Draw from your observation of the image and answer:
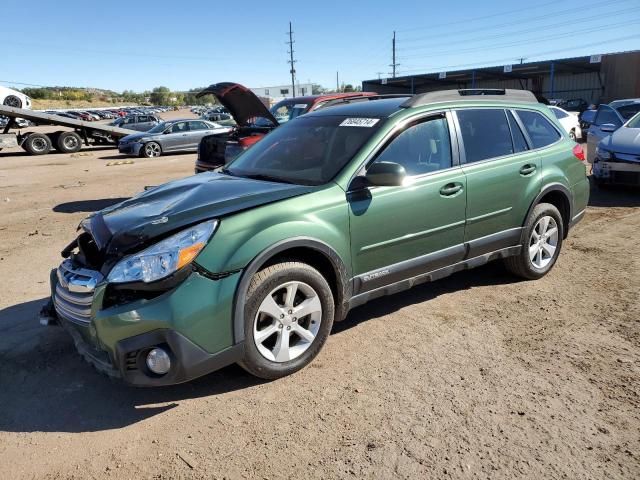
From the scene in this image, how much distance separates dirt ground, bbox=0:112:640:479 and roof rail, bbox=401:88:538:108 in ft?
5.70

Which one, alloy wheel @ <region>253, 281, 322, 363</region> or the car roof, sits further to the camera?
the car roof

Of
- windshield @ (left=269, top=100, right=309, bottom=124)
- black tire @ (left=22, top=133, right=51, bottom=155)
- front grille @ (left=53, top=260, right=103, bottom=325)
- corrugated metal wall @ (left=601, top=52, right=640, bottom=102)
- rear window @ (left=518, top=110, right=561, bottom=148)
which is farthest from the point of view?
corrugated metal wall @ (left=601, top=52, right=640, bottom=102)

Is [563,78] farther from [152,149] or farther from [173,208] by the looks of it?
[173,208]

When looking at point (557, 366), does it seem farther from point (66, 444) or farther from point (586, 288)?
point (66, 444)

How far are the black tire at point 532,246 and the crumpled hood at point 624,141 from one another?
4278 millimetres

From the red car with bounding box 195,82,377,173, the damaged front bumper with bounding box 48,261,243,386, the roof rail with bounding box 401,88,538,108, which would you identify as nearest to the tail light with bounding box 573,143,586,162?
the roof rail with bounding box 401,88,538,108

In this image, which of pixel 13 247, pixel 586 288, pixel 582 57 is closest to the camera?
pixel 586 288

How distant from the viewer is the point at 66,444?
2.76 m

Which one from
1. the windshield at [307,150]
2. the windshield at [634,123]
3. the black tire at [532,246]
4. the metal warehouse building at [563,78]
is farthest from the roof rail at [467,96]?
the metal warehouse building at [563,78]

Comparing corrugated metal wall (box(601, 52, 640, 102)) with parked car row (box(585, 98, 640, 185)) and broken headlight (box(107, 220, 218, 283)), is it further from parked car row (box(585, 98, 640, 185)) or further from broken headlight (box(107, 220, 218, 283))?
broken headlight (box(107, 220, 218, 283))

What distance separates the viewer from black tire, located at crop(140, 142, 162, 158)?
62.7 ft

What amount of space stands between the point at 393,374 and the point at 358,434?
2.21 feet

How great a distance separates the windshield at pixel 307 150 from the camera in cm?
377

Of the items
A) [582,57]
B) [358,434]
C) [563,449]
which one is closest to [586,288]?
[563,449]
